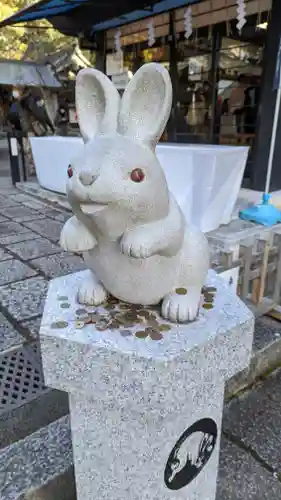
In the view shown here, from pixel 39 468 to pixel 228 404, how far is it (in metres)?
1.04

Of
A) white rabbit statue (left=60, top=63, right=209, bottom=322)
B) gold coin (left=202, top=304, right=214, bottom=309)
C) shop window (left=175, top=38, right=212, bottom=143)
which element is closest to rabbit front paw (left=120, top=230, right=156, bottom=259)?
white rabbit statue (left=60, top=63, right=209, bottom=322)

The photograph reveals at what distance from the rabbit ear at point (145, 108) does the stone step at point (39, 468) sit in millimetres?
1289

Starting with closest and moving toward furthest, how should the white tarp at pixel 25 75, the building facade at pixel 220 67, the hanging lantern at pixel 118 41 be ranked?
the building facade at pixel 220 67 < the hanging lantern at pixel 118 41 < the white tarp at pixel 25 75

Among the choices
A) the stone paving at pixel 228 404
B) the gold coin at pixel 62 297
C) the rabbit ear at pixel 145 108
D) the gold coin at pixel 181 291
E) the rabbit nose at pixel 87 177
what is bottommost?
the stone paving at pixel 228 404

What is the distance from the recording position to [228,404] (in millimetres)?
2055

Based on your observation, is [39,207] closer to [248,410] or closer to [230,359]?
[248,410]

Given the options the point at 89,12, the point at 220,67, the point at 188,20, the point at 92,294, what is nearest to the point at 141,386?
the point at 92,294

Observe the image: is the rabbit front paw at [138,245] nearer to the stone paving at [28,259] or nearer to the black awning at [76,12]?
the stone paving at [28,259]

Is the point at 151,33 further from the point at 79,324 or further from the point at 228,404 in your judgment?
the point at 79,324

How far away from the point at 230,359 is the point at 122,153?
0.72 meters

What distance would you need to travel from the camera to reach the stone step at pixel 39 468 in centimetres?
142

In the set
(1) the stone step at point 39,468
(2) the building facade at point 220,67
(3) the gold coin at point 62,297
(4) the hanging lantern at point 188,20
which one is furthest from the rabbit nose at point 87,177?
(4) the hanging lantern at point 188,20

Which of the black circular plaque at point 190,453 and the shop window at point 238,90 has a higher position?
the shop window at point 238,90

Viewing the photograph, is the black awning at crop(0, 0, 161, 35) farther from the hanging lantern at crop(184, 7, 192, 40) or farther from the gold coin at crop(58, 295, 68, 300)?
the gold coin at crop(58, 295, 68, 300)
